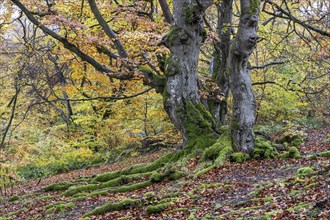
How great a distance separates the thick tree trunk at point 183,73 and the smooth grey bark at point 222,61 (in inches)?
88.7

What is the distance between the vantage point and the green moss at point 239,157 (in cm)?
886

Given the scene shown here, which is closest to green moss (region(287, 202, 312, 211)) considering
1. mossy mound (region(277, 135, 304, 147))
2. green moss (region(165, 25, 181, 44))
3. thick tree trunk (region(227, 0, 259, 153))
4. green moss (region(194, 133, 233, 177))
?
green moss (region(194, 133, 233, 177))

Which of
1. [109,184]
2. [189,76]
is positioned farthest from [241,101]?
[109,184]

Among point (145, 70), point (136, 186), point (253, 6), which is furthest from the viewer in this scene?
point (145, 70)

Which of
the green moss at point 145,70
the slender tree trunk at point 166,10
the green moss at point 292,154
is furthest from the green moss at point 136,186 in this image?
the slender tree trunk at point 166,10

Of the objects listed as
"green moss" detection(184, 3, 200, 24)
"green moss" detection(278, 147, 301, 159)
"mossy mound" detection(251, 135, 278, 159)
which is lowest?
"green moss" detection(278, 147, 301, 159)

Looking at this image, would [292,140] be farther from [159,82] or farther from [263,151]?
[159,82]

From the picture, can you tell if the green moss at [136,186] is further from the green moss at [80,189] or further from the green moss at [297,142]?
the green moss at [297,142]

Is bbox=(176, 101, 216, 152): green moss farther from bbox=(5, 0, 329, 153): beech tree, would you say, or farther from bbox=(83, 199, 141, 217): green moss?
bbox=(83, 199, 141, 217): green moss

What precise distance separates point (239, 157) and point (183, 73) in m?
3.01

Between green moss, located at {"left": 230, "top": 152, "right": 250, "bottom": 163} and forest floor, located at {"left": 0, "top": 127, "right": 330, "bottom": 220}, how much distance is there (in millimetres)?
127

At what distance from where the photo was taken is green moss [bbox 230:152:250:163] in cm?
886

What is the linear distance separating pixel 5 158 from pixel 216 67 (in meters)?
7.82

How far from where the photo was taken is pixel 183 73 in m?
10.4
